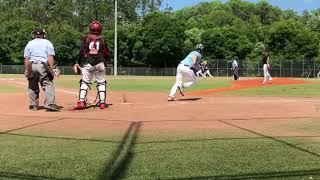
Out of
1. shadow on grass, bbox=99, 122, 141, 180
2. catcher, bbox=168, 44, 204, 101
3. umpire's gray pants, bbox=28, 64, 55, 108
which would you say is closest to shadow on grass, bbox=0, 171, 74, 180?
shadow on grass, bbox=99, 122, 141, 180

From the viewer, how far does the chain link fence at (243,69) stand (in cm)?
7506

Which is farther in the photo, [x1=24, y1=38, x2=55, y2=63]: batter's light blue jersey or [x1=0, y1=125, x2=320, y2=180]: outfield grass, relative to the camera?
[x1=24, y1=38, x2=55, y2=63]: batter's light blue jersey

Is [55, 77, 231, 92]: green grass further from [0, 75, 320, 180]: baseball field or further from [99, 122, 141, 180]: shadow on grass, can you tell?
[99, 122, 141, 180]: shadow on grass

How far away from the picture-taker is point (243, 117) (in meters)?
11.0

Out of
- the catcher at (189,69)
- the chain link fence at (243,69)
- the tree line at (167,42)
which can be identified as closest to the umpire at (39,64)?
the catcher at (189,69)

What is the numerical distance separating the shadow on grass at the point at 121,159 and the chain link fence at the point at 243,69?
223ft

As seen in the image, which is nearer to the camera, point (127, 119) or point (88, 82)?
point (127, 119)

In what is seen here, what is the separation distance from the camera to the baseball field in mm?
5645

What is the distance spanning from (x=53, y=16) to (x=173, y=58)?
37.9 meters

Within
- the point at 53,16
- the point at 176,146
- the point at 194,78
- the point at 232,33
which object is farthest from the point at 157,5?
the point at 176,146

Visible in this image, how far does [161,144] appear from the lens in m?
7.34

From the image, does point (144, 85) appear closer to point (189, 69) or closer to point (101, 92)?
point (189, 69)

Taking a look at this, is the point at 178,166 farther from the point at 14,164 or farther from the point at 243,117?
the point at 243,117

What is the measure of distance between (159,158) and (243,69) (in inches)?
2815
